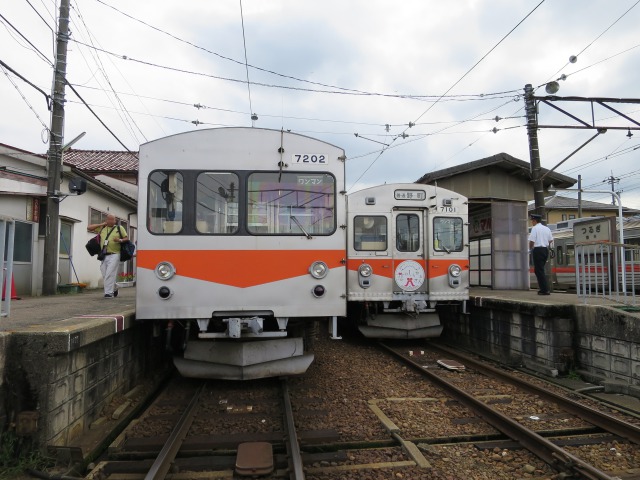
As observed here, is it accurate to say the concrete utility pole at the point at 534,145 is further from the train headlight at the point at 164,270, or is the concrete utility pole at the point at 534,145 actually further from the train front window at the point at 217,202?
the train headlight at the point at 164,270

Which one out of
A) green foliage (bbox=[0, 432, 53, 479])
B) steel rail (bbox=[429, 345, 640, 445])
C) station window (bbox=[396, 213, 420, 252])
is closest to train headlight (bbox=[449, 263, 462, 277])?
station window (bbox=[396, 213, 420, 252])

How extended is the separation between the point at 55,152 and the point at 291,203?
8.01 m

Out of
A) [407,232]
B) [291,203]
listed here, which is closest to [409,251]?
[407,232]

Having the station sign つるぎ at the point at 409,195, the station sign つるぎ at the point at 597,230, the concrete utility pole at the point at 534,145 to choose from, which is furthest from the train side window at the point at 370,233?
the station sign つるぎ at the point at 597,230

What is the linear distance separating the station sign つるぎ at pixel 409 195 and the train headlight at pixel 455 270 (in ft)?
5.06

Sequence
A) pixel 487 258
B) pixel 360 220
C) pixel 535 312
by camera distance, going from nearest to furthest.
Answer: pixel 535 312 → pixel 360 220 → pixel 487 258

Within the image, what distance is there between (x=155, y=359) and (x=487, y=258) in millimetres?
9067

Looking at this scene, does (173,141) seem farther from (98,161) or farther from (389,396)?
(98,161)

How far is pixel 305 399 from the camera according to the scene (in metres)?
5.85

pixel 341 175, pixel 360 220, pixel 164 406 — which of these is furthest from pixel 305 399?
pixel 360 220

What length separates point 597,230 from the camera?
11438 millimetres

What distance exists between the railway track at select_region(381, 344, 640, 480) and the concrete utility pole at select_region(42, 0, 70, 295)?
8.93 metres

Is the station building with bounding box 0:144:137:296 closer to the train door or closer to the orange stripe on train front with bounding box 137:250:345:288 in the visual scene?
the orange stripe on train front with bounding box 137:250:345:288

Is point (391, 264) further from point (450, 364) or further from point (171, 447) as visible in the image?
point (171, 447)
